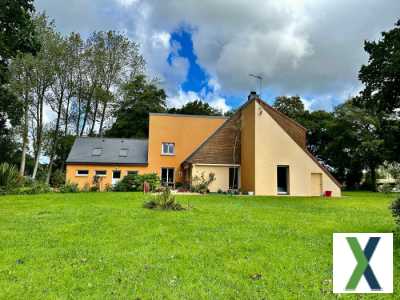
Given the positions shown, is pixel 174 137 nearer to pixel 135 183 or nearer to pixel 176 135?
pixel 176 135

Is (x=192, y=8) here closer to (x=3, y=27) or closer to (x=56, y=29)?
(x=3, y=27)

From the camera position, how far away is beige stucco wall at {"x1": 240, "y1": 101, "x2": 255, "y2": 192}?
23719mm

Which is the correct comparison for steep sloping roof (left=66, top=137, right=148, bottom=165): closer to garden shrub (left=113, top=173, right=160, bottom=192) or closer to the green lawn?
garden shrub (left=113, top=173, right=160, bottom=192)

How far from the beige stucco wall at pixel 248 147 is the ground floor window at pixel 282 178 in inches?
92.4

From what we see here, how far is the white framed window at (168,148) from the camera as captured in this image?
3077 cm

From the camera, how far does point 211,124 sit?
32.0 meters

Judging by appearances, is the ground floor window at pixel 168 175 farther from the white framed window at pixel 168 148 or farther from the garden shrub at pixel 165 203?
the garden shrub at pixel 165 203

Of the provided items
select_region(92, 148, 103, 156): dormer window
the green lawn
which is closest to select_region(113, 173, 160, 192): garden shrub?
select_region(92, 148, 103, 156): dormer window

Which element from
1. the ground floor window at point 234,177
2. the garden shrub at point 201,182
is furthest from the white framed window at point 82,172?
the ground floor window at point 234,177

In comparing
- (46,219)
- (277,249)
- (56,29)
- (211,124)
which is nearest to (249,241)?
(277,249)

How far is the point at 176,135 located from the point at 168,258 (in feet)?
85.1

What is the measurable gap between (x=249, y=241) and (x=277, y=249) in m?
0.77

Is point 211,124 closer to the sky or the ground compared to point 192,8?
closer to the ground

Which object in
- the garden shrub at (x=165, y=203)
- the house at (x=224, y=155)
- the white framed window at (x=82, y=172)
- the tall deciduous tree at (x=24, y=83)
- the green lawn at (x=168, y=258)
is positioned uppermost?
the tall deciduous tree at (x=24, y=83)
